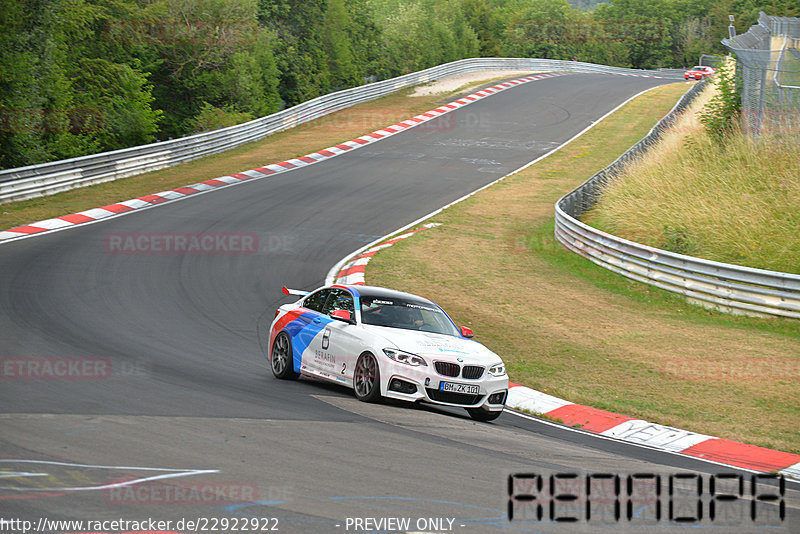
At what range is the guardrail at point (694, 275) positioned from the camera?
1620 centimetres

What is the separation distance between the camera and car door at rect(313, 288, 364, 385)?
10820mm

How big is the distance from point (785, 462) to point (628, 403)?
2504 mm

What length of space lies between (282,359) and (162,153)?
2138 centimetres

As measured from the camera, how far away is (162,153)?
31.4m

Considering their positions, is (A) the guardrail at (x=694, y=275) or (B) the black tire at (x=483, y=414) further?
(A) the guardrail at (x=694, y=275)

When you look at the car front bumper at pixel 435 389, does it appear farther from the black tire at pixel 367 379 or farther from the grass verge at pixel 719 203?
the grass verge at pixel 719 203

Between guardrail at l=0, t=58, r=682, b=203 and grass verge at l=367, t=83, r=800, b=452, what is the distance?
11.1 meters

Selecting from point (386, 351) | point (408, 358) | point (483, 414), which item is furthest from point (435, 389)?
point (483, 414)

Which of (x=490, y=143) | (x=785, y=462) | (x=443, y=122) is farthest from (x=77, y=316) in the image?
(x=443, y=122)

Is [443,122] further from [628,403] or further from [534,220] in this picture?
[628,403]

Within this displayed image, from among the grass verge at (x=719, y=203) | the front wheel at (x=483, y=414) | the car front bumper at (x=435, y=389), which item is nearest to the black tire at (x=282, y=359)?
the car front bumper at (x=435, y=389)

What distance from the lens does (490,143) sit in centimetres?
3938

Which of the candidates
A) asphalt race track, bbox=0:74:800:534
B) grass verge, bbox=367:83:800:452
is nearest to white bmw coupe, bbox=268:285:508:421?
asphalt race track, bbox=0:74:800:534

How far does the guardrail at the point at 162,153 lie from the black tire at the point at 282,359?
606 inches
